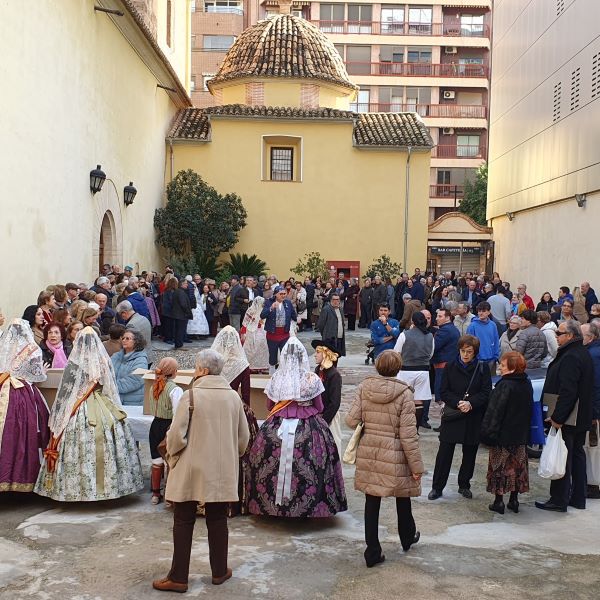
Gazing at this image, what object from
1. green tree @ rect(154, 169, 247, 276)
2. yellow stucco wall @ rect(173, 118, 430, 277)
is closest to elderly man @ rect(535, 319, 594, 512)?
green tree @ rect(154, 169, 247, 276)

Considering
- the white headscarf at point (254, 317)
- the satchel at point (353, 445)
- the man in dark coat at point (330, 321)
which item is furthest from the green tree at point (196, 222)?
the satchel at point (353, 445)

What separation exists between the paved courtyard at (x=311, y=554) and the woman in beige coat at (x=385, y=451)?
0.38 metres

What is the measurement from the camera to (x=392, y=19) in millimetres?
53375

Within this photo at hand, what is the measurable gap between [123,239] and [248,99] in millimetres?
10230

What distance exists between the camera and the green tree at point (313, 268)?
92.6 feet

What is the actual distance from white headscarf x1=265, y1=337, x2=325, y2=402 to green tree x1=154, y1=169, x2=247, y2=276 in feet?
62.9

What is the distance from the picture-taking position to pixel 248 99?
2972 centimetres

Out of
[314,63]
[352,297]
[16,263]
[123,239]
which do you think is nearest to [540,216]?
[352,297]

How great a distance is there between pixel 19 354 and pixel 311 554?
126 inches

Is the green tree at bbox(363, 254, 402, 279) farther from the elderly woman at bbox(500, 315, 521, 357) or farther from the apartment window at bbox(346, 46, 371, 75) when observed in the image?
the apartment window at bbox(346, 46, 371, 75)

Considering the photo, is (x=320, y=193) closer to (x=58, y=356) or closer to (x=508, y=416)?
(x=58, y=356)

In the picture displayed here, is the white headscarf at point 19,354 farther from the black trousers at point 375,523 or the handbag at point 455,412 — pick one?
the handbag at point 455,412

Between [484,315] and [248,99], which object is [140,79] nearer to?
[248,99]

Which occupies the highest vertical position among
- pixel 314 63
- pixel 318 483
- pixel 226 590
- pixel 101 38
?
pixel 314 63
